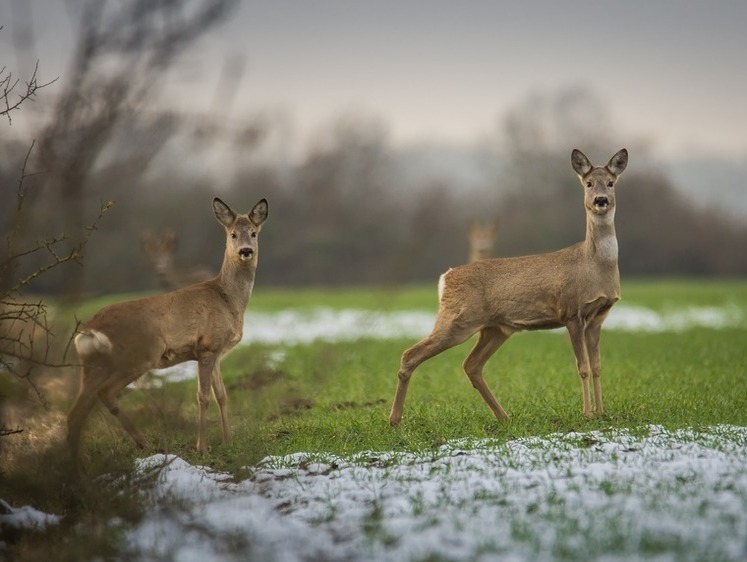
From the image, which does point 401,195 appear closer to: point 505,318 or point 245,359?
point 505,318

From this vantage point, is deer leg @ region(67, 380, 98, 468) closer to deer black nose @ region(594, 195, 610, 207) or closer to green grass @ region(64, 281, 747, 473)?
green grass @ region(64, 281, 747, 473)

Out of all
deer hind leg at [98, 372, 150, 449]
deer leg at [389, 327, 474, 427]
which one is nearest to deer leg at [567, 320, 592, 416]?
deer leg at [389, 327, 474, 427]

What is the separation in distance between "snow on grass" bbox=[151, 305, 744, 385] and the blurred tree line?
5.27ft

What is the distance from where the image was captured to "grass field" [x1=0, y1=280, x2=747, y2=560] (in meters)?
5.64

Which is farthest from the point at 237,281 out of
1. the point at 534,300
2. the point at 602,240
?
the point at 602,240

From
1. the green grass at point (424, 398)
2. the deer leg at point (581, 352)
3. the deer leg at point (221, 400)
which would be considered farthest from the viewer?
the deer leg at point (581, 352)

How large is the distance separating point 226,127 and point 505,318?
13.6 feet

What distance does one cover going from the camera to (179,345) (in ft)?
27.5

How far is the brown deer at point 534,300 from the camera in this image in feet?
28.9

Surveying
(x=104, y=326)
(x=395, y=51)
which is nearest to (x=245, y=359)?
(x=104, y=326)

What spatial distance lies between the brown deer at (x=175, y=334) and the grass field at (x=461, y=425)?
10.8 inches

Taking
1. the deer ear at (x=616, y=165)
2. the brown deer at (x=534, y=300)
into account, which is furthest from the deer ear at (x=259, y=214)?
the deer ear at (x=616, y=165)

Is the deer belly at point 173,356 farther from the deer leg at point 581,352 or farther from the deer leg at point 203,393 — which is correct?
the deer leg at point 581,352

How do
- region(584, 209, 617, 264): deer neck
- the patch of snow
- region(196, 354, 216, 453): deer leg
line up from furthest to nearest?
1. region(584, 209, 617, 264): deer neck
2. region(196, 354, 216, 453): deer leg
3. the patch of snow
